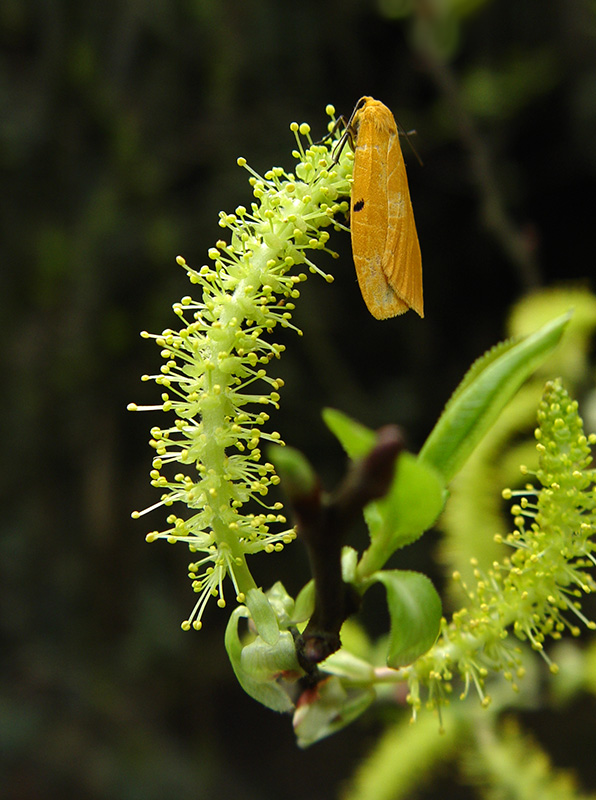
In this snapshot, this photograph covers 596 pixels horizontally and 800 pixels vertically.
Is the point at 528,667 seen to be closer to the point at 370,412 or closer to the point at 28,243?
the point at 370,412

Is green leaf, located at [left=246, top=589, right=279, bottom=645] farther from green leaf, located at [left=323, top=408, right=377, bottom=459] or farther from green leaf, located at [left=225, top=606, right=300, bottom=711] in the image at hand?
green leaf, located at [left=323, top=408, right=377, bottom=459]

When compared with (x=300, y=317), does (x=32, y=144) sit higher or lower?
higher

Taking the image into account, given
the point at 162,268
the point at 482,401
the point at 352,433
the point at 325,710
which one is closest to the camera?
the point at 352,433

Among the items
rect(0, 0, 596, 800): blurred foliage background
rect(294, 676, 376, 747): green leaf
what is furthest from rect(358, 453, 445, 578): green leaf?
rect(0, 0, 596, 800): blurred foliage background

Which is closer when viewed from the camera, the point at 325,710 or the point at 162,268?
the point at 325,710

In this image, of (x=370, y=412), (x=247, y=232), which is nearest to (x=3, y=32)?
(x=370, y=412)

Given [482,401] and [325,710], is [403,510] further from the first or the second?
[325,710]

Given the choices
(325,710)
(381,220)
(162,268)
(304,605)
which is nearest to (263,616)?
(304,605)
